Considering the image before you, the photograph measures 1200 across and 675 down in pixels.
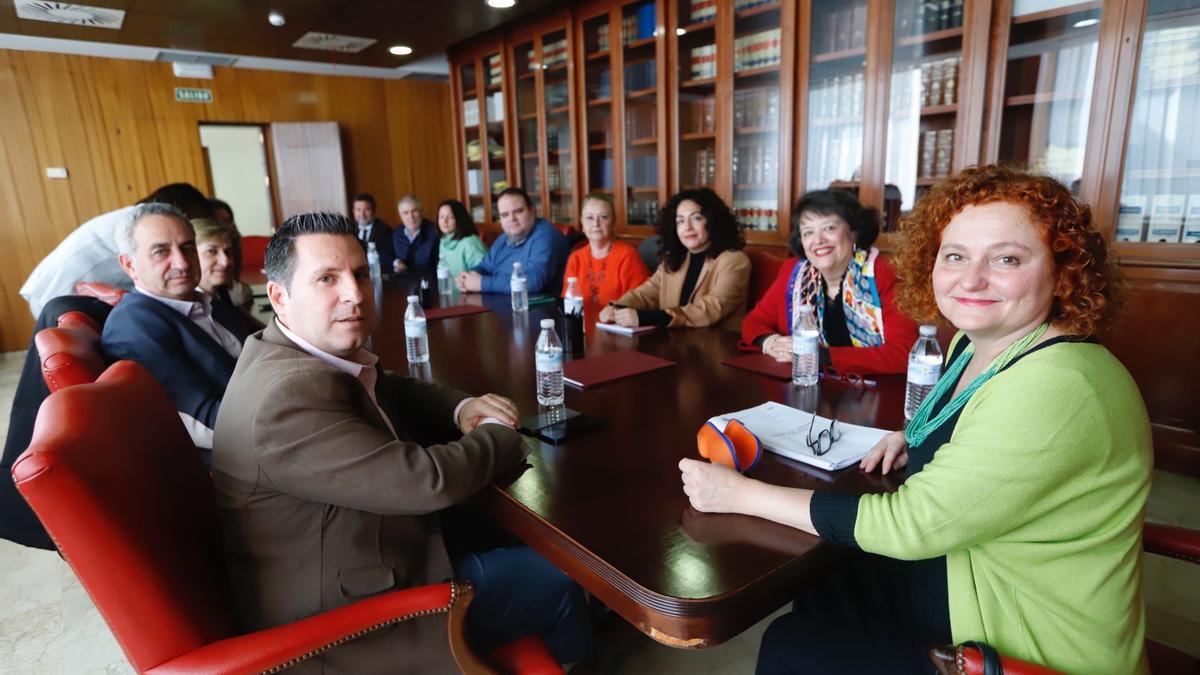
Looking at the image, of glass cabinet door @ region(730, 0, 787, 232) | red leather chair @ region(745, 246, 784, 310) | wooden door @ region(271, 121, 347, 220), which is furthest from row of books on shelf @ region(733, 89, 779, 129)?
wooden door @ region(271, 121, 347, 220)

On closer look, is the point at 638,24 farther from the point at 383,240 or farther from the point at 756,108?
the point at 383,240

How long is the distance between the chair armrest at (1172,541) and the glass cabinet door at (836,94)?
2.48 meters

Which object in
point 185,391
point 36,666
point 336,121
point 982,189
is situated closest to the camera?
point 982,189

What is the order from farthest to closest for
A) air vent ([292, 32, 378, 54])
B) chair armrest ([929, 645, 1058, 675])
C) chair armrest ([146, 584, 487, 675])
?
air vent ([292, 32, 378, 54]), chair armrest ([146, 584, 487, 675]), chair armrest ([929, 645, 1058, 675])

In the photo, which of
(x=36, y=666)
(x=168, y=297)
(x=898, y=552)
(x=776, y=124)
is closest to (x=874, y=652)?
(x=898, y=552)

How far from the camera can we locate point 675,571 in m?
0.80

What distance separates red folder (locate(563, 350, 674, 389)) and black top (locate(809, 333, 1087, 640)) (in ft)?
2.46

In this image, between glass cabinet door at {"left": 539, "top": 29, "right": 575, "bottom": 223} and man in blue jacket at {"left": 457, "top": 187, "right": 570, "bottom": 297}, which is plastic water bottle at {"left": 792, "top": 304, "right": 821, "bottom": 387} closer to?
man in blue jacket at {"left": 457, "top": 187, "right": 570, "bottom": 297}

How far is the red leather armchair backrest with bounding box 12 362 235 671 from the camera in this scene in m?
0.79

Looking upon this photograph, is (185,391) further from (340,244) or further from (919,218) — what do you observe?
(919,218)

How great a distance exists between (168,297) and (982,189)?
197 cm

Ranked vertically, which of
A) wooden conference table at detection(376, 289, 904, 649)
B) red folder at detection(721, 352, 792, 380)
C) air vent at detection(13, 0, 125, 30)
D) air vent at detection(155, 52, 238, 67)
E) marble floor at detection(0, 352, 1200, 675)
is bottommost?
marble floor at detection(0, 352, 1200, 675)

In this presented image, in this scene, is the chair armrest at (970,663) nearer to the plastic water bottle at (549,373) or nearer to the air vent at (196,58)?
the plastic water bottle at (549,373)

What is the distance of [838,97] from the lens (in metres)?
3.28
